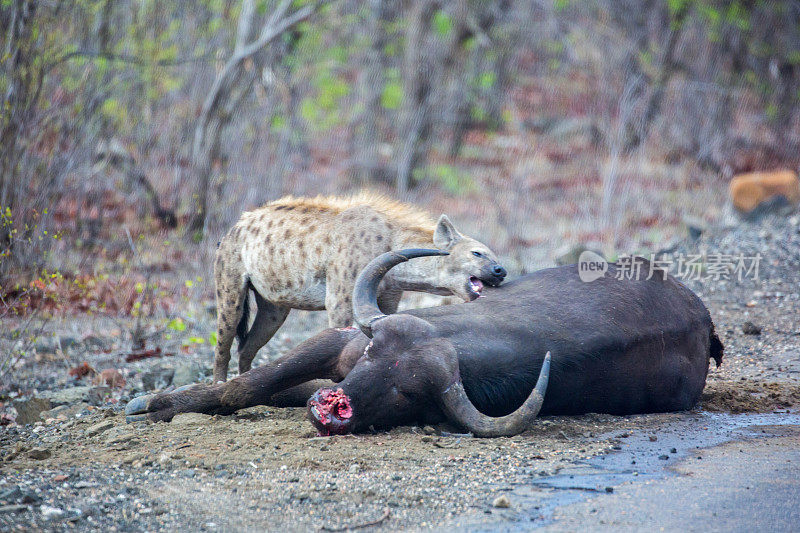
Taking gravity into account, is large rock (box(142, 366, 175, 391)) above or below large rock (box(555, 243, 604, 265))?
below

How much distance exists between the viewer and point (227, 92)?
40.3 feet

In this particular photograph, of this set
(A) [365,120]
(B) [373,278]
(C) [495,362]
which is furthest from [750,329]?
(A) [365,120]

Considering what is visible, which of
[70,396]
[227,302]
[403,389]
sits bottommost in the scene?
[70,396]

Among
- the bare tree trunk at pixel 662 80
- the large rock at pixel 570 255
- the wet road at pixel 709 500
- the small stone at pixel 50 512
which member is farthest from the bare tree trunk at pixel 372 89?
the small stone at pixel 50 512

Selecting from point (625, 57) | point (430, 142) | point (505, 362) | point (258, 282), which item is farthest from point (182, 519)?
point (625, 57)

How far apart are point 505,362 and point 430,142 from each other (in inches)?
445

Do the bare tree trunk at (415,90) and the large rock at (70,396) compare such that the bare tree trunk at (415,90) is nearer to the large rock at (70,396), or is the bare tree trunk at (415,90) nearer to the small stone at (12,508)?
the large rock at (70,396)

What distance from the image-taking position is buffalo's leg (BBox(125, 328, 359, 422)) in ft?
17.6

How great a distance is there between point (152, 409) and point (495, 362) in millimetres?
2142

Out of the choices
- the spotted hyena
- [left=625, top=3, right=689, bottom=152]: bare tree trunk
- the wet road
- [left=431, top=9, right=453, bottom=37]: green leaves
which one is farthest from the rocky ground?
[left=431, top=9, right=453, bottom=37]: green leaves

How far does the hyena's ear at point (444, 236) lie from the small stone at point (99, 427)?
2540 millimetres

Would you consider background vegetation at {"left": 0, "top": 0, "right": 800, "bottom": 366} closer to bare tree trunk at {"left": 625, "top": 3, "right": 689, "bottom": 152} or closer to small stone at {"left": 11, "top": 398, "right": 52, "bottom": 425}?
bare tree trunk at {"left": 625, "top": 3, "right": 689, "bottom": 152}

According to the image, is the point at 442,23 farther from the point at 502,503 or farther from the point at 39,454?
the point at 502,503

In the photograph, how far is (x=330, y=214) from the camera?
661 centimetres
